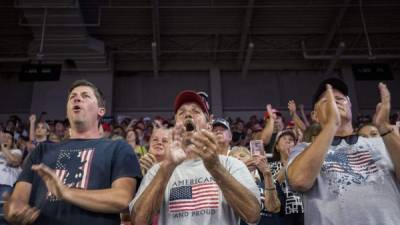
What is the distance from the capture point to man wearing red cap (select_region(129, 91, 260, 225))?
5.76ft

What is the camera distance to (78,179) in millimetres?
1976

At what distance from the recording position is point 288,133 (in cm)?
418

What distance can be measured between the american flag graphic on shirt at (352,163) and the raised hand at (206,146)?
72cm

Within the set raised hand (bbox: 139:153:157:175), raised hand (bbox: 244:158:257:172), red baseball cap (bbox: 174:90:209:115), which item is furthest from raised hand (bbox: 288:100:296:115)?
red baseball cap (bbox: 174:90:209:115)

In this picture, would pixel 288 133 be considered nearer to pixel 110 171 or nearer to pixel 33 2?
pixel 110 171

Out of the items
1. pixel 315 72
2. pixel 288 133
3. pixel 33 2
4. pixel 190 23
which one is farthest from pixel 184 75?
pixel 288 133

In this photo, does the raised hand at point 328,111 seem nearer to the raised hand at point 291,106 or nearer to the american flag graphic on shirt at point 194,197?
the american flag graphic on shirt at point 194,197

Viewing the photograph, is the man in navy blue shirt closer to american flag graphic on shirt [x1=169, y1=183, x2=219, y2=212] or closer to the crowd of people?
Result: the crowd of people

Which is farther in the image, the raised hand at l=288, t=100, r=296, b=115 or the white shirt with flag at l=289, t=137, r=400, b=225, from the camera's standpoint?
the raised hand at l=288, t=100, r=296, b=115

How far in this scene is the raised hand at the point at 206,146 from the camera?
1.70m

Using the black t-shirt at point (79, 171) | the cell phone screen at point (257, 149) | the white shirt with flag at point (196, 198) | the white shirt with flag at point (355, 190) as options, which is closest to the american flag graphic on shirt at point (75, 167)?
the black t-shirt at point (79, 171)

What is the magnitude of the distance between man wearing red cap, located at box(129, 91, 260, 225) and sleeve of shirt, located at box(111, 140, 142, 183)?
8 cm

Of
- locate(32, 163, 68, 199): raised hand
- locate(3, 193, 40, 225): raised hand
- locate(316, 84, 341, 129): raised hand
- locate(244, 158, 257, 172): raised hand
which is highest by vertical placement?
locate(316, 84, 341, 129): raised hand

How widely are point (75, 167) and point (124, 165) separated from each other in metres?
0.26
